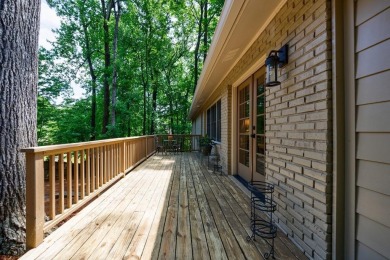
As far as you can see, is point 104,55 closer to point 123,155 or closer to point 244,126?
point 123,155

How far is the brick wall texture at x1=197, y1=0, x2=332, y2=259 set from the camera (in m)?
1.69

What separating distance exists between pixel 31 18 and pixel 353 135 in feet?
10.6

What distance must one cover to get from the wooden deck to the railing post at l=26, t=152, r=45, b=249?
123mm

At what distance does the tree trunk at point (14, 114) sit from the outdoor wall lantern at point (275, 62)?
8.45 ft

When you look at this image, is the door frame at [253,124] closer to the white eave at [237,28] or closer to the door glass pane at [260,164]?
the door glass pane at [260,164]

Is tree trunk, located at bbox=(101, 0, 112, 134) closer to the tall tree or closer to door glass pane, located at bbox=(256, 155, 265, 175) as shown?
the tall tree

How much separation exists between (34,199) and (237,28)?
2887 mm

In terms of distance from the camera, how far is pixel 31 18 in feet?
8.11

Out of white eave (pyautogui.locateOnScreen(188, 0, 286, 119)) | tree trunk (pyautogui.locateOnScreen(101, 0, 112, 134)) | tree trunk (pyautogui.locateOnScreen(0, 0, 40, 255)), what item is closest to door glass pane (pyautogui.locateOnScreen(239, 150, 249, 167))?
white eave (pyautogui.locateOnScreen(188, 0, 286, 119))

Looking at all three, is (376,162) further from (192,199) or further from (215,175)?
(215,175)

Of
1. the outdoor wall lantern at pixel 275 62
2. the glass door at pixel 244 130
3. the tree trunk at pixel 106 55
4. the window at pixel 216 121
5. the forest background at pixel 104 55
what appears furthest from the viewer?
the forest background at pixel 104 55

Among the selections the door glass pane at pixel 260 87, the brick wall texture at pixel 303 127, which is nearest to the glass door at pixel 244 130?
the door glass pane at pixel 260 87

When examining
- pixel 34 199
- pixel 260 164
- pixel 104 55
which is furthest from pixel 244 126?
pixel 104 55

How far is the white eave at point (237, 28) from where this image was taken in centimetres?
242
